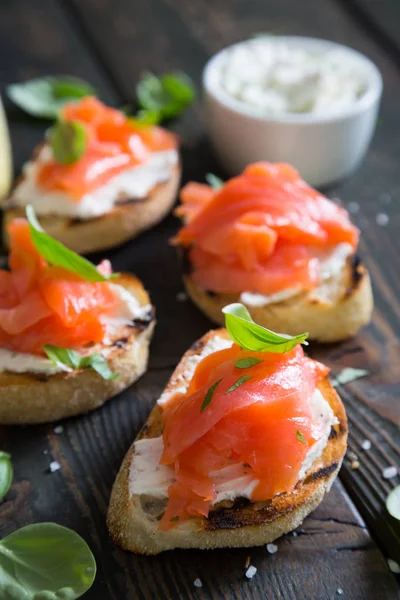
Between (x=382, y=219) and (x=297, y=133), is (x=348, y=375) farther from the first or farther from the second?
(x=297, y=133)

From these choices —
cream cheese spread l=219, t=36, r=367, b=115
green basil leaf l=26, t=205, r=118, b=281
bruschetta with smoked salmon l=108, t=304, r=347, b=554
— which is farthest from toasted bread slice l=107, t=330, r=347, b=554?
cream cheese spread l=219, t=36, r=367, b=115

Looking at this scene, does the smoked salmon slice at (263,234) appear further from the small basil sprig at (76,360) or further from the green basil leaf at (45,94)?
the green basil leaf at (45,94)

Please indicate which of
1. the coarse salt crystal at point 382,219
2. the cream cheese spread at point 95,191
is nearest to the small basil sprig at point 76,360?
the cream cheese spread at point 95,191

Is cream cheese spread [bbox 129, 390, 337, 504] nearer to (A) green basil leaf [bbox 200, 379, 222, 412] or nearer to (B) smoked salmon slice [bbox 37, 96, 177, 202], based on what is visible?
(A) green basil leaf [bbox 200, 379, 222, 412]

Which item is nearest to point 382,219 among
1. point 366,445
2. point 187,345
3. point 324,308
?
point 324,308

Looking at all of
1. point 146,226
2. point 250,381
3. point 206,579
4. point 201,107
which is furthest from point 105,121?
point 206,579

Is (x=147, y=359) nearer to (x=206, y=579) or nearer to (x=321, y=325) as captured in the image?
(x=321, y=325)
